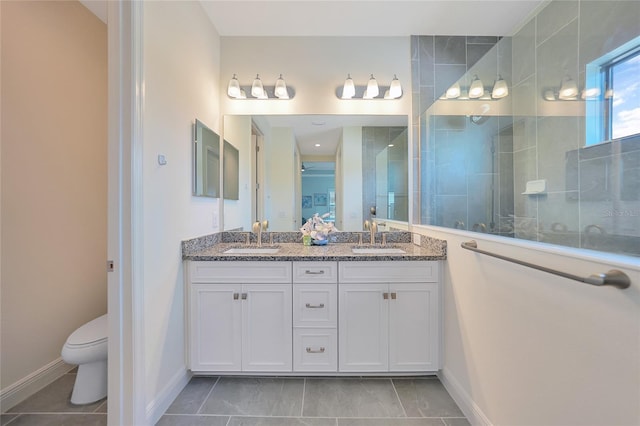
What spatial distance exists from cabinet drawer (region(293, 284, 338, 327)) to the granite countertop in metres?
0.21

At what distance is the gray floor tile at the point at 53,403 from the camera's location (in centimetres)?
144

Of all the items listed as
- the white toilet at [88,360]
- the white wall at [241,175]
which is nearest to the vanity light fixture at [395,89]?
the white wall at [241,175]

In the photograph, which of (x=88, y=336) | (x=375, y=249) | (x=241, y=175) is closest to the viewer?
(x=88, y=336)

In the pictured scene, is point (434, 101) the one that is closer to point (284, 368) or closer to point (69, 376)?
point (284, 368)

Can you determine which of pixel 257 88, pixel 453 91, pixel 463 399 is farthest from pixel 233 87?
pixel 463 399

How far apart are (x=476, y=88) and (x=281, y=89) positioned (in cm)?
167

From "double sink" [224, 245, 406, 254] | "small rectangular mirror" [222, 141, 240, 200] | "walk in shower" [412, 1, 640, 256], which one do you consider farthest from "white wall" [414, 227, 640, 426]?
"small rectangular mirror" [222, 141, 240, 200]

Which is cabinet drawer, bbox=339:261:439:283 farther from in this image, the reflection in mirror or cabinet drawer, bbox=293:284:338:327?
the reflection in mirror

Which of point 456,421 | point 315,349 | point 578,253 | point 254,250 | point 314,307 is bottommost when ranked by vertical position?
point 456,421

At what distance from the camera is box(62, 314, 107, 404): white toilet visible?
143cm

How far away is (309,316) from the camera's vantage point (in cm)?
167

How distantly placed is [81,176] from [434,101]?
2.82 meters

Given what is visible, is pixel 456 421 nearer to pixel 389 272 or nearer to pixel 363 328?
pixel 363 328

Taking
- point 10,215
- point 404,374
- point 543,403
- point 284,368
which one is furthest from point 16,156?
point 543,403
